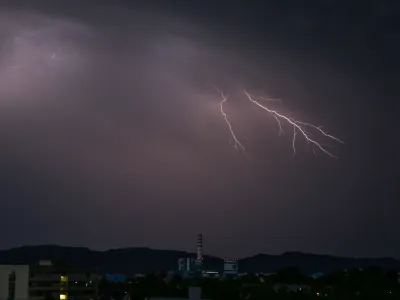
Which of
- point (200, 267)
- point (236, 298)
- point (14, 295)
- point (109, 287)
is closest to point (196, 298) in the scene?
point (236, 298)

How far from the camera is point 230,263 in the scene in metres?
173

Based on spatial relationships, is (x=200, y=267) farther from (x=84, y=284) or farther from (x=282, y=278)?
(x=84, y=284)

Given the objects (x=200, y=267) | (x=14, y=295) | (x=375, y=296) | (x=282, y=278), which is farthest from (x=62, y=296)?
(x=200, y=267)

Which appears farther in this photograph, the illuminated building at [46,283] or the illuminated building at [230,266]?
the illuminated building at [230,266]

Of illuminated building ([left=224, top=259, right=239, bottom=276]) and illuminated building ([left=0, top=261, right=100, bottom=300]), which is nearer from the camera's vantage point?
illuminated building ([left=0, top=261, right=100, bottom=300])

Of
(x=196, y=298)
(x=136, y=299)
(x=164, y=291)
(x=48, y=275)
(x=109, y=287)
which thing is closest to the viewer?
(x=196, y=298)

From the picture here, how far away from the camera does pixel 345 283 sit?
74.6m

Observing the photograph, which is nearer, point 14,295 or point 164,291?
point 14,295

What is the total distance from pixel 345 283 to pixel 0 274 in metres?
34.0

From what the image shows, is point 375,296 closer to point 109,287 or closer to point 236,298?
point 236,298

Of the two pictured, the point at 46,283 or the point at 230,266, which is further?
the point at 230,266

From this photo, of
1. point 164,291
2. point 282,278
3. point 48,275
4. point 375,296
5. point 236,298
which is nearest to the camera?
point 375,296

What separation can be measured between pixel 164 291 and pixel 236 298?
18.6 m

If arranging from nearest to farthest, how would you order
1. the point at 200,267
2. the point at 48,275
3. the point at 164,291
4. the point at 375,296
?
1. the point at 375,296
2. the point at 48,275
3. the point at 164,291
4. the point at 200,267
